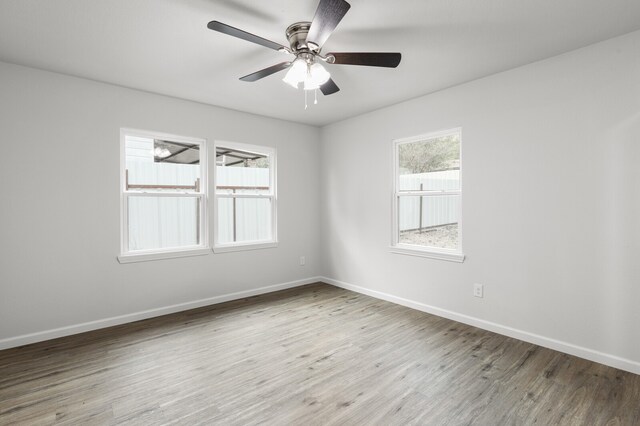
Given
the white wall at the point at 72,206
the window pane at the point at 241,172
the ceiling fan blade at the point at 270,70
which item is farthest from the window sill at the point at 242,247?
the ceiling fan blade at the point at 270,70

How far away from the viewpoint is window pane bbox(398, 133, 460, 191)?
11.9 ft

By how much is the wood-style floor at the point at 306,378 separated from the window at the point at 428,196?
923 millimetres

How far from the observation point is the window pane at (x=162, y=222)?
3.68m

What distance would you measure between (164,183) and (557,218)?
4.13m

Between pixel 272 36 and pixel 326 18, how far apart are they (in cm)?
81

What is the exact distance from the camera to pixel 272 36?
8.13ft

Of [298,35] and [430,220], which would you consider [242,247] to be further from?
[298,35]

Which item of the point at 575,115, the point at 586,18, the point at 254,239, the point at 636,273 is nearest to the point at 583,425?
the point at 636,273

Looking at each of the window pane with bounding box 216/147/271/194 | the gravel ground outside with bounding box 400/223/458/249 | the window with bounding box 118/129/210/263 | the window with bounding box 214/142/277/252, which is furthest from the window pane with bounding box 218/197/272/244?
the gravel ground outside with bounding box 400/223/458/249

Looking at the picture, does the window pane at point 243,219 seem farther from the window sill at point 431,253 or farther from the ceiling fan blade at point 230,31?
the ceiling fan blade at point 230,31

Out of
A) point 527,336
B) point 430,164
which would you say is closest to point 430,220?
point 430,164

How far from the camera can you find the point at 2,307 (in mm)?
2891

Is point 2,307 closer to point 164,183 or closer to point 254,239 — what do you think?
point 164,183

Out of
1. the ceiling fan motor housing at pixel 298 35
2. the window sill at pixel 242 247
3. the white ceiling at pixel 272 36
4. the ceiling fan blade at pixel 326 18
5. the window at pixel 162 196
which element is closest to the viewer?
the ceiling fan blade at pixel 326 18
